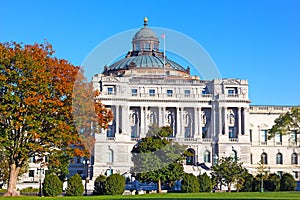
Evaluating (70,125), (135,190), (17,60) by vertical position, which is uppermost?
(17,60)

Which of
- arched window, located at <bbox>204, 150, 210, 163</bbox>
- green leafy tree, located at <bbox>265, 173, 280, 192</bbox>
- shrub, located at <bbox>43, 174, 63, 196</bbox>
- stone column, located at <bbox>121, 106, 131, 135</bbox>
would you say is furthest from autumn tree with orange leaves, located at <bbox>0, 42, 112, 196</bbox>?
arched window, located at <bbox>204, 150, 210, 163</bbox>

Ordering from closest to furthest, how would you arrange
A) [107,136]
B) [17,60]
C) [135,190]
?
[17,60] < [135,190] < [107,136]

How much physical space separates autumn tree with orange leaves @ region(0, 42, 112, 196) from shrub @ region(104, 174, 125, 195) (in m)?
14.7

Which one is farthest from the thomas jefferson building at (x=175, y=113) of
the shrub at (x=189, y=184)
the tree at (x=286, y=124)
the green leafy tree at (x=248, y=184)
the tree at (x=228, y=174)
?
the tree at (x=286, y=124)

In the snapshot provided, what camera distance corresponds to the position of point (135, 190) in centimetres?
6794

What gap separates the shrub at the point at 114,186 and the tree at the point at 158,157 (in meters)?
2.83

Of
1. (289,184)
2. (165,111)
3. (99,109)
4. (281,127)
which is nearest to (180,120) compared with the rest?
(165,111)

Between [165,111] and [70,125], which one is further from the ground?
[165,111]

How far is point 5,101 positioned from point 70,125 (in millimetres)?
5429

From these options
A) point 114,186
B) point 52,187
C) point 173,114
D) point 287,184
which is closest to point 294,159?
point 173,114

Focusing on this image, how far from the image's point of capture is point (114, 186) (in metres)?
61.2

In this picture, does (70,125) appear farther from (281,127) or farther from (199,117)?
(199,117)

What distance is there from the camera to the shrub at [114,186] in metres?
61.2

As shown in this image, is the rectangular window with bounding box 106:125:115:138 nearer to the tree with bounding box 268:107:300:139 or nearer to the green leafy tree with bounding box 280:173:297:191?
the green leafy tree with bounding box 280:173:297:191
